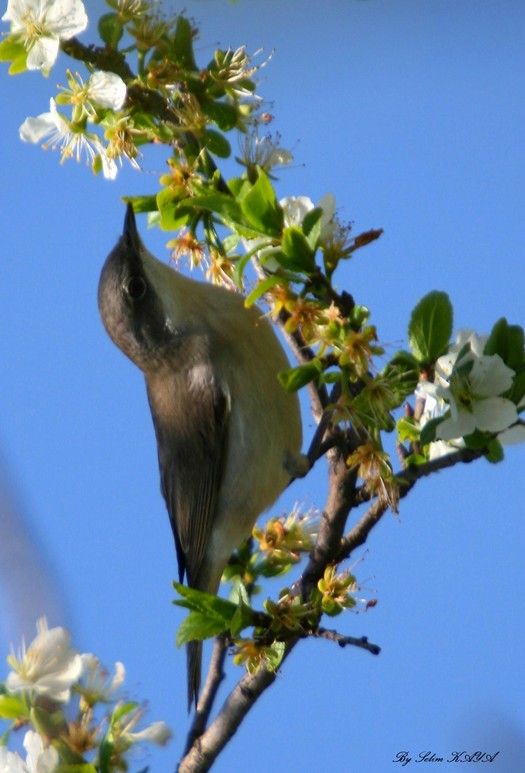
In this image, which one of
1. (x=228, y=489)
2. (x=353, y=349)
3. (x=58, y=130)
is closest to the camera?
(x=353, y=349)

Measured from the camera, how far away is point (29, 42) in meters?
2.42

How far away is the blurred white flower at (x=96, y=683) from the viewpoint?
2250 millimetres

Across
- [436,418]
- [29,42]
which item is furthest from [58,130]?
[436,418]

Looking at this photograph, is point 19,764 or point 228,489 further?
point 228,489

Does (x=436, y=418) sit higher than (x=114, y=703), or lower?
higher

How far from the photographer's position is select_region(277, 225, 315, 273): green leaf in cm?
203

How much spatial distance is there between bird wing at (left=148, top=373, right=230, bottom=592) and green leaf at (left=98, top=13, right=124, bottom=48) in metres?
1.47

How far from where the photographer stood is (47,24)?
7.81 ft

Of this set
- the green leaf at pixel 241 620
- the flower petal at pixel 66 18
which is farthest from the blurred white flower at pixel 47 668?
the flower petal at pixel 66 18

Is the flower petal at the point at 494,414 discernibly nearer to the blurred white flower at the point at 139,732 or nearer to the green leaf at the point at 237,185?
the green leaf at the point at 237,185

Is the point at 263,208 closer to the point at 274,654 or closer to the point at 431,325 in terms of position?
the point at 431,325

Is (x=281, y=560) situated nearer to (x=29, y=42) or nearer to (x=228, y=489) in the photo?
(x=228, y=489)

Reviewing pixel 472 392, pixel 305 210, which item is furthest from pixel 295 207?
pixel 472 392

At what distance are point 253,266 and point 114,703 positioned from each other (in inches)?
43.5
